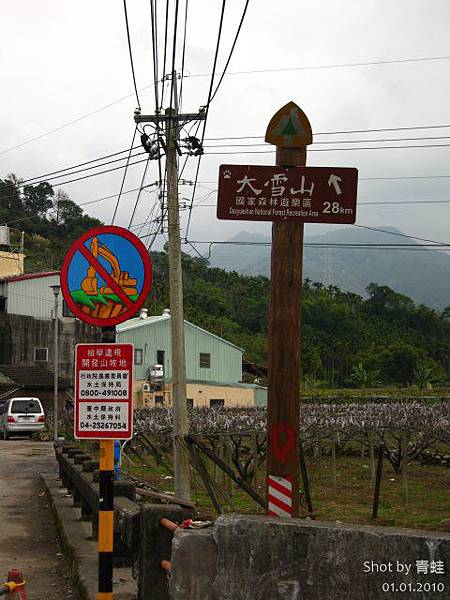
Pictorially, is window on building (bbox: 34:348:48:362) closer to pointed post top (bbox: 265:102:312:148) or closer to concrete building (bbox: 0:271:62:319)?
concrete building (bbox: 0:271:62:319)

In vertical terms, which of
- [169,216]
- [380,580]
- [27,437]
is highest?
[169,216]

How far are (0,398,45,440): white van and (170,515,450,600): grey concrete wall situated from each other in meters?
30.0

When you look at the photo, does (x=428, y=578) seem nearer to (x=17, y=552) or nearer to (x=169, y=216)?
(x=17, y=552)

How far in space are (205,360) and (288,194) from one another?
44.2 meters

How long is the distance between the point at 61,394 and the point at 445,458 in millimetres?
23545

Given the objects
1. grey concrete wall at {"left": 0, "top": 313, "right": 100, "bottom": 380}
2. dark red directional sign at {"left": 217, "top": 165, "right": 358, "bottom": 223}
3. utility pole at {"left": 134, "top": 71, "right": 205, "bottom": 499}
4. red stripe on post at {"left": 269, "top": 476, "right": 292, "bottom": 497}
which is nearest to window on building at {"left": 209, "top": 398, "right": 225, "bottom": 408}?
grey concrete wall at {"left": 0, "top": 313, "right": 100, "bottom": 380}

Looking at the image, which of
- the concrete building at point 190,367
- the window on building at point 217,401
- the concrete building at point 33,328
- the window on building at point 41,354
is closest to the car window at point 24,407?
the concrete building at point 190,367

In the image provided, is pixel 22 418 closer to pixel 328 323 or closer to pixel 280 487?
pixel 280 487

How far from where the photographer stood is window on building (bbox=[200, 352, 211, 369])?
5040 cm

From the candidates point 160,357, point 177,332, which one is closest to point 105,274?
point 177,332

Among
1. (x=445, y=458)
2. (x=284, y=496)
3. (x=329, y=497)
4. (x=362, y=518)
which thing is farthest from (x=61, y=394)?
(x=284, y=496)

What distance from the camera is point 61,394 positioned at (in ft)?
145

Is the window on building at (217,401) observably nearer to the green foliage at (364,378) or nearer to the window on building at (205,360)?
the window on building at (205,360)

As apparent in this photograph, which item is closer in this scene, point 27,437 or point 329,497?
point 329,497
